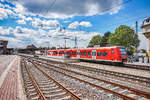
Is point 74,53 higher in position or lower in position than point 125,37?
lower

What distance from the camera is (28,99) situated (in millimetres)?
5918

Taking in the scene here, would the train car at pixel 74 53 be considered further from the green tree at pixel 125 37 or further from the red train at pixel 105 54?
the green tree at pixel 125 37

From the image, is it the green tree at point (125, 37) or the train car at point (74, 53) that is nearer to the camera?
the train car at point (74, 53)

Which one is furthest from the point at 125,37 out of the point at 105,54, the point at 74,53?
the point at 105,54

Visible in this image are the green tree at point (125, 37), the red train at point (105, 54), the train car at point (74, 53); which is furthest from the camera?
the green tree at point (125, 37)

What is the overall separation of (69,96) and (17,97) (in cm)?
262

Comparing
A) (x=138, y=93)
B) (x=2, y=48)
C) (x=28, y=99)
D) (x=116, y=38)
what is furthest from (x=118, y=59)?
(x=2, y=48)

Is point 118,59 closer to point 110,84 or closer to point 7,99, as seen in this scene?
point 110,84

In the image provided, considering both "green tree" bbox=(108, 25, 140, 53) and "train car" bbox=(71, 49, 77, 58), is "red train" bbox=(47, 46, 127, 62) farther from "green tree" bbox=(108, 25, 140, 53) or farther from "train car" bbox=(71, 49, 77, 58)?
→ "green tree" bbox=(108, 25, 140, 53)

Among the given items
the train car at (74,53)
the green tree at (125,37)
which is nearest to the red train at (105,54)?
the train car at (74,53)

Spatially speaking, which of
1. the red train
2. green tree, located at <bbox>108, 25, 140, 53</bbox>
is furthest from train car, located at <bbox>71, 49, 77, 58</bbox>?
green tree, located at <bbox>108, 25, 140, 53</bbox>

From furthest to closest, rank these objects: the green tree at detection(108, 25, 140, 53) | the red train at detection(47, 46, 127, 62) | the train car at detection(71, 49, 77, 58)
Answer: the green tree at detection(108, 25, 140, 53), the train car at detection(71, 49, 77, 58), the red train at detection(47, 46, 127, 62)

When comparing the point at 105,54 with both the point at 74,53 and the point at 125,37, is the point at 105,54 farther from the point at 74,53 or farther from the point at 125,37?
the point at 125,37

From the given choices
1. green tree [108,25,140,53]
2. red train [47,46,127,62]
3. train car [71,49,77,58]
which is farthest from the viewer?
green tree [108,25,140,53]
